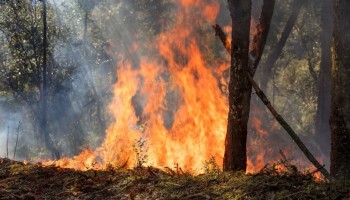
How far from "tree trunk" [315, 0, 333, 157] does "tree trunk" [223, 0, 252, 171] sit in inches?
334

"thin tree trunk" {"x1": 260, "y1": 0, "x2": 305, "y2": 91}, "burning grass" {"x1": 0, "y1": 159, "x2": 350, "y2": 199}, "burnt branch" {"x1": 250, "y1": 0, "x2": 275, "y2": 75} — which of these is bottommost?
"burning grass" {"x1": 0, "y1": 159, "x2": 350, "y2": 199}

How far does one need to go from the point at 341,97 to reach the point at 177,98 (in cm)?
1401

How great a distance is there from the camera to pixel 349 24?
589 cm

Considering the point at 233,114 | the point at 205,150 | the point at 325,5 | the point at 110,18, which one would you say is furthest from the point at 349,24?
the point at 110,18

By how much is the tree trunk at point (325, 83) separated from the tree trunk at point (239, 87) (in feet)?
27.8

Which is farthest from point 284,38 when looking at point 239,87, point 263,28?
point 239,87

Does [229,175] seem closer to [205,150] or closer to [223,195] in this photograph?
[223,195]

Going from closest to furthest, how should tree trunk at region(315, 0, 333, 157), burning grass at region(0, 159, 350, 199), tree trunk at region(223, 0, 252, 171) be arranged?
burning grass at region(0, 159, 350, 199)
tree trunk at region(223, 0, 252, 171)
tree trunk at region(315, 0, 333, 157)

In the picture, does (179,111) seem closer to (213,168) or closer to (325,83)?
(325,83)

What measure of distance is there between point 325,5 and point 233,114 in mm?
9922

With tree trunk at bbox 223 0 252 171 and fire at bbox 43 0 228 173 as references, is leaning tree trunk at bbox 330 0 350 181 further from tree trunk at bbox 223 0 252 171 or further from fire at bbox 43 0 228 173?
fire at bbox 43 0 228 173

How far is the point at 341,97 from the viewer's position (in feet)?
19.5

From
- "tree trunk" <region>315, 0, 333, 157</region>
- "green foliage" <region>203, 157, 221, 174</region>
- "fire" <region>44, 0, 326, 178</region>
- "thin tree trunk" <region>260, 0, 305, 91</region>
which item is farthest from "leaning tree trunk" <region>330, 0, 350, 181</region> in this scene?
"thin tree trunk" <region>260, 0, 305, 91</region>

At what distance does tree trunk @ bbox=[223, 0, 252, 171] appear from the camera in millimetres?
6406
